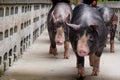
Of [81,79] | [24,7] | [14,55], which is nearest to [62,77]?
[81,79]

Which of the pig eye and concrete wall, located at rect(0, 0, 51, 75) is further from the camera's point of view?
concrete wall, located at rect(0, 0, 51, 75)

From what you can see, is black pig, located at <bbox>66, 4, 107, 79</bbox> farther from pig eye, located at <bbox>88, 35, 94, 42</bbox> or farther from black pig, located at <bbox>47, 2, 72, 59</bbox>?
black pig, located at <bbox>47, 2, 72, 59</bbox>

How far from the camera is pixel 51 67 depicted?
28.3 ft

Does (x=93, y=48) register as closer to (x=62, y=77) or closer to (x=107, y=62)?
(x=62, y=77)

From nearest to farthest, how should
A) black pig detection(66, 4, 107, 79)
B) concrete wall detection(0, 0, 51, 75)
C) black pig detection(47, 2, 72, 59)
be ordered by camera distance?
black pig detection(66, 4, 107, 79) → concrete wall detection(0, 0, 51, 75) → black pig detection(47, 2, 72, 59)

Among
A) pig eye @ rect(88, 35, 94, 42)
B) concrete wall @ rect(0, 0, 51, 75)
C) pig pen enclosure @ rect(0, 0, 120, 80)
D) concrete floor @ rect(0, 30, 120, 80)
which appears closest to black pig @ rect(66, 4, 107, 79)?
pig eye @ rect(88, 35, 94, 42)

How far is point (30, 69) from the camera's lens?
827 cm

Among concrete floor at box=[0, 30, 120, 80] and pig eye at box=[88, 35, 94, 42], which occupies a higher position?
pig eye at box=[88, 35, 94, 42]

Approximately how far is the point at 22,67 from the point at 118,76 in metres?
1.95

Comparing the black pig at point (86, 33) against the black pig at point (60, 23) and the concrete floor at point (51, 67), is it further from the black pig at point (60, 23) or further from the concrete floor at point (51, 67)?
the black pig at point (60, 23)

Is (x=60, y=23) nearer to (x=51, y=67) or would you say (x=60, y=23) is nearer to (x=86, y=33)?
(x=51, y=67)

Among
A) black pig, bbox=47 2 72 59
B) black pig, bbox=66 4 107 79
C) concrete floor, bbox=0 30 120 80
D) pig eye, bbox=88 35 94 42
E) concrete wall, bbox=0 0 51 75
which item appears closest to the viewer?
black pig, bbox=66 4 107 79

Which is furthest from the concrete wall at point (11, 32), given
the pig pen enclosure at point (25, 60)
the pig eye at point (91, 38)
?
the pig eye at point (91, 38)

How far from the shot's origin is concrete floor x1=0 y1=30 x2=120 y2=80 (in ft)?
24.9
